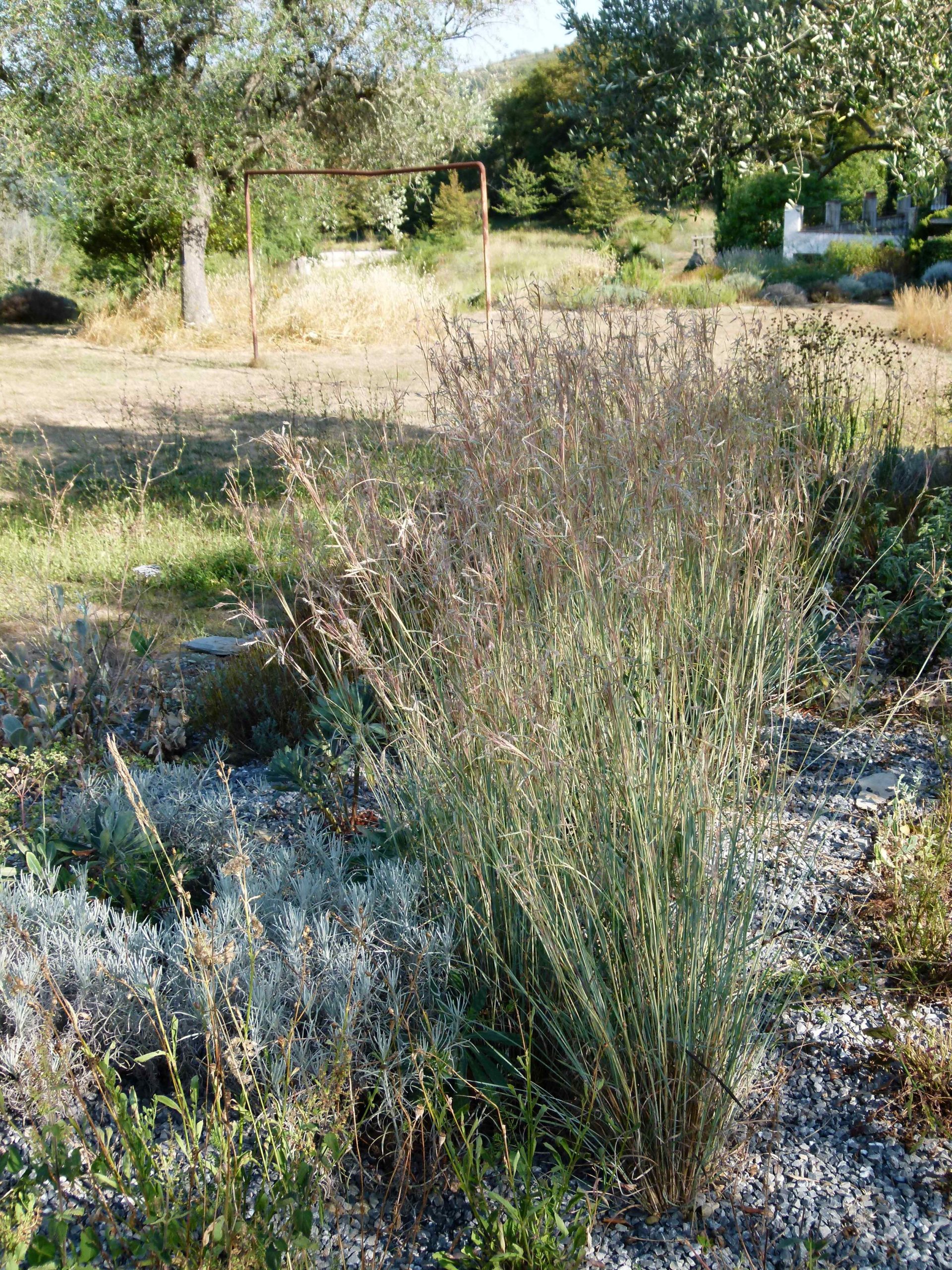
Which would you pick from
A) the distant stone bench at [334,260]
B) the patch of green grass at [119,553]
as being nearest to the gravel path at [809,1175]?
the patch of green grass at [119,553]

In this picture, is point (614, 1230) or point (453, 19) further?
point (453, 19)

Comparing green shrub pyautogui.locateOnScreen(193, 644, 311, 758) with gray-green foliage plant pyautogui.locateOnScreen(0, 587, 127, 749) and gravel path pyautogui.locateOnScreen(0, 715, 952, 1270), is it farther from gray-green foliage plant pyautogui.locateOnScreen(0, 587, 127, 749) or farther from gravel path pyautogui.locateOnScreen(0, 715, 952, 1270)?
gravel path pyautogui.locateOnScreen(0, 715, 952, 1270)

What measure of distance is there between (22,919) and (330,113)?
53.9ft

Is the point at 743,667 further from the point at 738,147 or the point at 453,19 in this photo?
the point at 453,19

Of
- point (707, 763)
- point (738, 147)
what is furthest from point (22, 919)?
point (738, 147)

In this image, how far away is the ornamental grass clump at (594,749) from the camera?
63.3 inches

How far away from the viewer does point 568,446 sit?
2.59 metres

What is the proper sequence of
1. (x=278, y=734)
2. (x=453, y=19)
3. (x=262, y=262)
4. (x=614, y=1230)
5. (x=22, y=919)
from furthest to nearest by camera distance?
(x=262, y=262)
(x=453, y=19)
(x=278, y=734)
(x=22, y=919)
(x=614, y=1230)

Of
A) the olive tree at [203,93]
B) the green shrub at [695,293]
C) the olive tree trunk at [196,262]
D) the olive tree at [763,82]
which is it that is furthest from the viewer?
the olive tree trunk at [196,262]

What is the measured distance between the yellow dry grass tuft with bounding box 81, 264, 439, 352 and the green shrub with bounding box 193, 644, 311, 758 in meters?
11.5

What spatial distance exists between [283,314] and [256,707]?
13283mm

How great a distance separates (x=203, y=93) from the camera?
546 inches

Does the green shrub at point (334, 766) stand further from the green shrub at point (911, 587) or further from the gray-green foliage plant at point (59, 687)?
the green shrub at point (911, 587)

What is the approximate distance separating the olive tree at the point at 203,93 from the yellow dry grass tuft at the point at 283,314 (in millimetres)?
527
